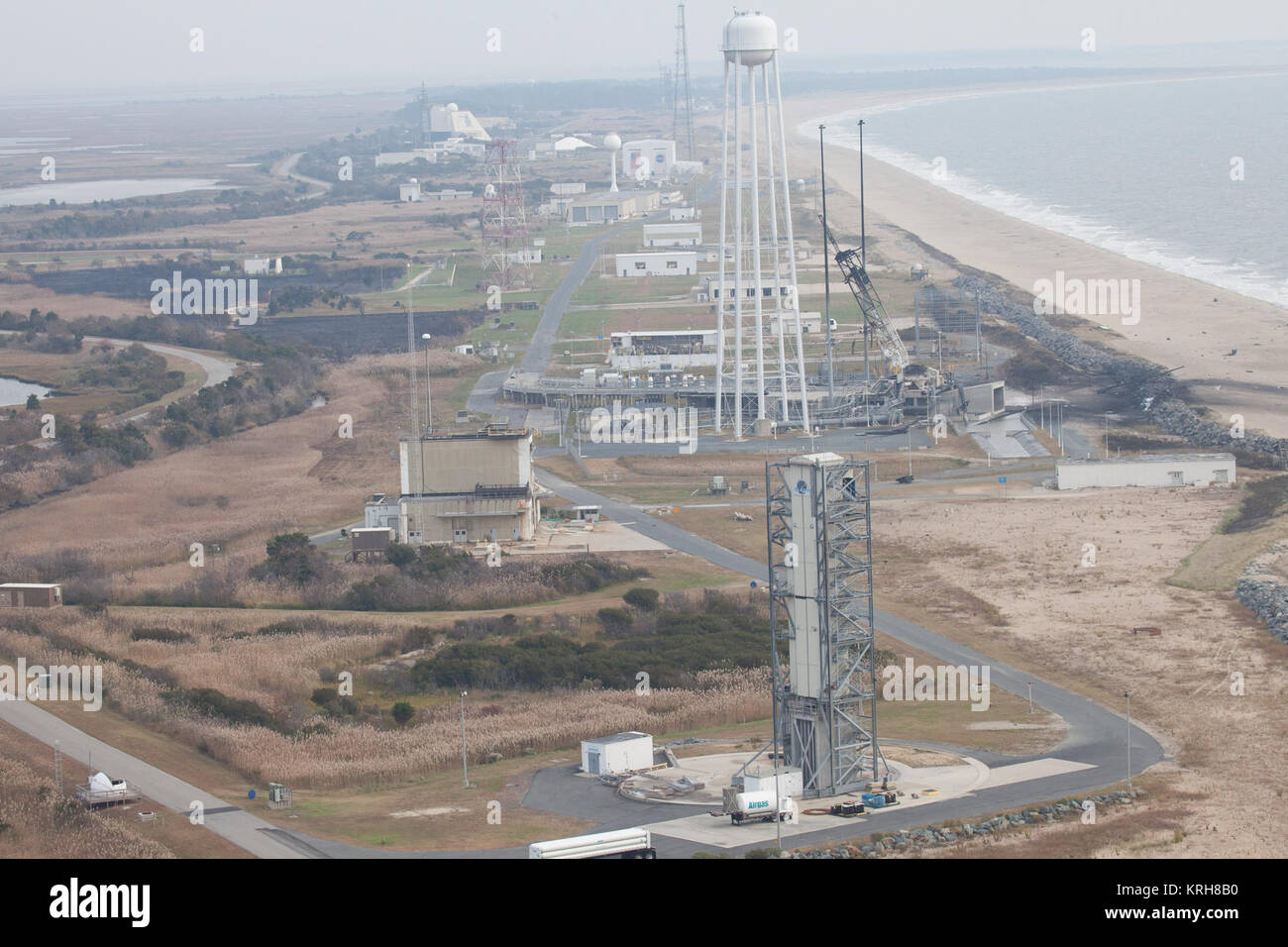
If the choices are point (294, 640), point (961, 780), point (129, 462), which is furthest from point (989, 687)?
point (129, 462)

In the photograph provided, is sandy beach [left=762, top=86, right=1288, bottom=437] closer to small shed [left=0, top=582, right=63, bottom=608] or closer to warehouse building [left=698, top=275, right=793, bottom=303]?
warehouse building [left=698, top=275, right=793, bottom=303]

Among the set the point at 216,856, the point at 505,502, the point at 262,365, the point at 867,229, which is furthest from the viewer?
the point at 867,229

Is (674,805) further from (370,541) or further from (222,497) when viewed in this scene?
(222,497)

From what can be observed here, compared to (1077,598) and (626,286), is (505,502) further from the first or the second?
(626,286)

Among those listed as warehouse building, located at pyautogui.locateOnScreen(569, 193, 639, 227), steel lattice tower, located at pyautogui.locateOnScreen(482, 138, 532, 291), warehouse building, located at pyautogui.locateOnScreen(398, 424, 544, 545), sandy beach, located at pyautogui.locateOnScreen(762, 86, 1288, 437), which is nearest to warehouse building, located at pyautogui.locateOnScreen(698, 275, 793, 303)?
steel lattice tower, located at pyautogui.locateOnScreen(482, 138, 532, 291)

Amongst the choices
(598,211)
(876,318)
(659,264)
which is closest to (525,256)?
(659,264)
